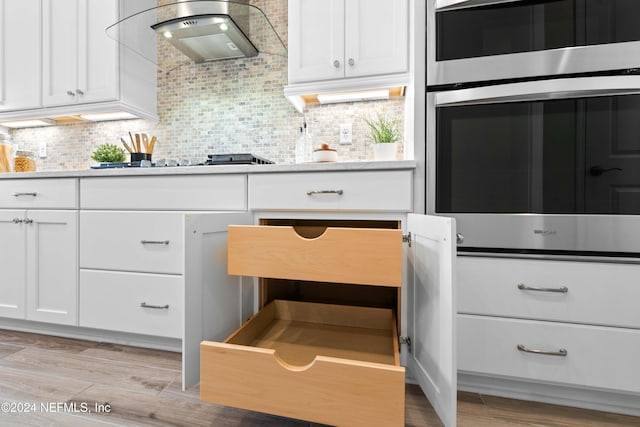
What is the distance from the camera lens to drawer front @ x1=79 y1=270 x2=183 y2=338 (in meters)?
1.44

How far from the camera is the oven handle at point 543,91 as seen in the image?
1021mm

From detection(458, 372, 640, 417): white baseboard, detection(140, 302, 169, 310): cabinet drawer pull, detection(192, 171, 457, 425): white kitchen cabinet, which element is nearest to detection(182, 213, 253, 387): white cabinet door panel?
detection(192, 171, 457, 425): white kitchen cabinet

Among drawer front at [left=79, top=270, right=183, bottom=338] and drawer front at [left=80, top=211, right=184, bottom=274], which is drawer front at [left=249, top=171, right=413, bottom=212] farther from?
drawer front at [left=79, top=270, right=183, bottom=338]

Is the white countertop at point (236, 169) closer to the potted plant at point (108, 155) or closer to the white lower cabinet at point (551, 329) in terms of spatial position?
the potted plant at point (108, 155)

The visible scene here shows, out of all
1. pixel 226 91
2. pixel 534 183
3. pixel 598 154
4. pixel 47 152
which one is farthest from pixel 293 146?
pixel 47 152

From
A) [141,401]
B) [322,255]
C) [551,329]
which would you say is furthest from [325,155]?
[141,401]

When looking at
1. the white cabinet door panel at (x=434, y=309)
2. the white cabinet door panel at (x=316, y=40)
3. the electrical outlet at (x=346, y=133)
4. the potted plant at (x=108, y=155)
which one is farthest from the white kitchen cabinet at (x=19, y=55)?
the white cabinet door panel at (x=434, y=309)

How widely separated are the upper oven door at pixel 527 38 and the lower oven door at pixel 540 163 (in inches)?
2.4

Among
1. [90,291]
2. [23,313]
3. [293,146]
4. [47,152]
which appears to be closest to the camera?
[90,291]

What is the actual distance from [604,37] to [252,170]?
1.34m

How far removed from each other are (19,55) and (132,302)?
192 centimetres

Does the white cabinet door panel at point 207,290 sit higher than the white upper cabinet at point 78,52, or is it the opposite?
the white upper cabinet at point 78,52

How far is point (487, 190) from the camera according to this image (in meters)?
1.14

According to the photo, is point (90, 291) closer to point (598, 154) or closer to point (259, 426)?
point (259, 426)
